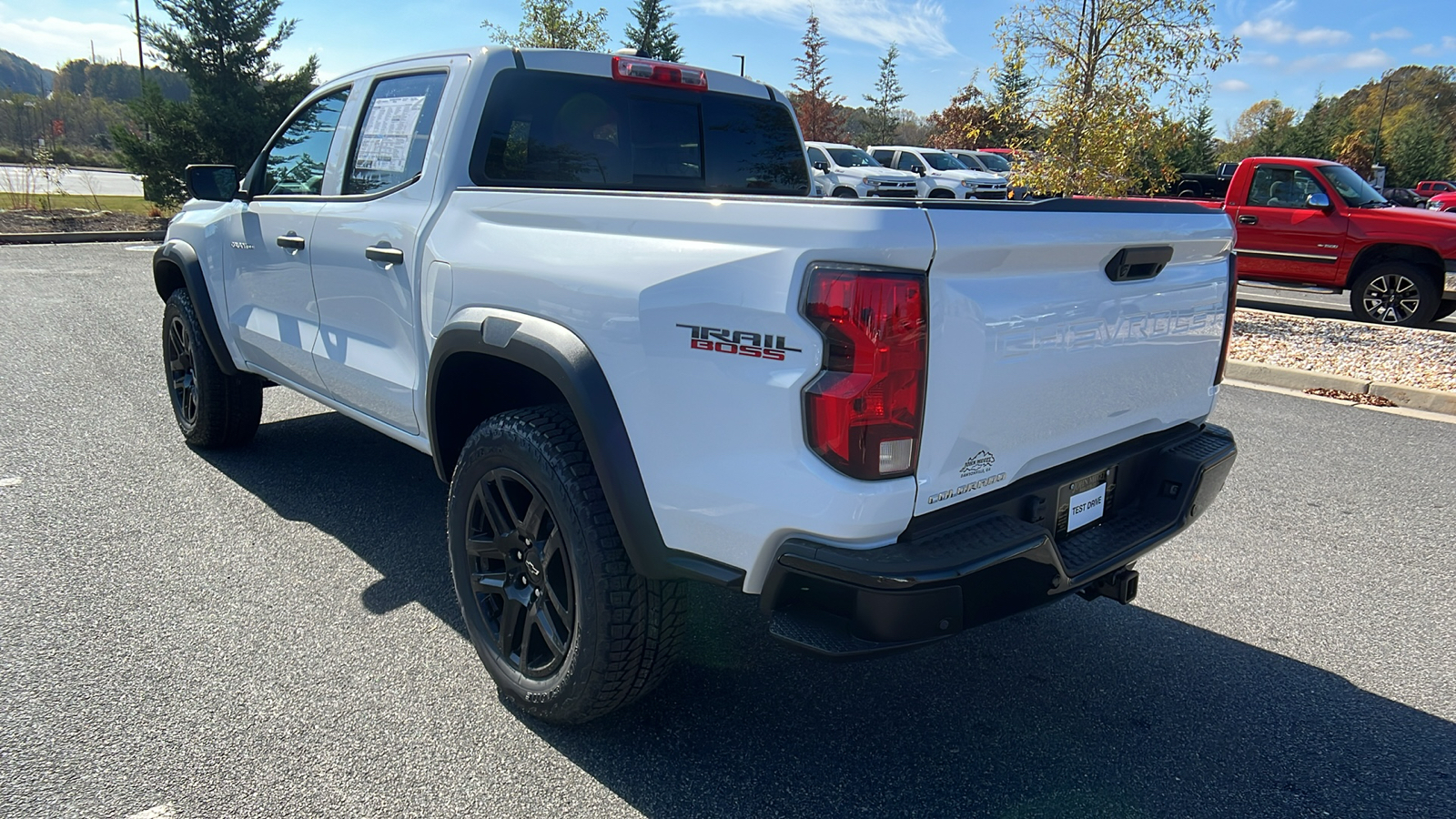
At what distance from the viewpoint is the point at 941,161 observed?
83.2 ft

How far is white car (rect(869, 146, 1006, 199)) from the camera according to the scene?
22.8 metres

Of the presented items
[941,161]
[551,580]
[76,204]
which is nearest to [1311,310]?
[551,580]

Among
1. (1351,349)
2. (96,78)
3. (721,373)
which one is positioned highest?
(96,78)

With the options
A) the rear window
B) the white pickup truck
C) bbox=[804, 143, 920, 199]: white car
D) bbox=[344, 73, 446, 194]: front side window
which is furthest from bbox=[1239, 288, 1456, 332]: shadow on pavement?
bbox=[344, 73, 446, 194]: front side window

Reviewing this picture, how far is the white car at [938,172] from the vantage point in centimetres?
2283

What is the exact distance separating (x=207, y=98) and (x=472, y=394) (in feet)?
70.7

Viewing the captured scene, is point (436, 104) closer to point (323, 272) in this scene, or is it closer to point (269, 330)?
point (323, 272)

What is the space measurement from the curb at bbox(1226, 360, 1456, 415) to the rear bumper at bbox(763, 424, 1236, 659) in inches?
233

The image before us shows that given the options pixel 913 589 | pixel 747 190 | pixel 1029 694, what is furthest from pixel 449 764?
pixel 747 190

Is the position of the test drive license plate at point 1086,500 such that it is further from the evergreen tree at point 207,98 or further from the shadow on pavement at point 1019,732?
the evergreen tree at point 207,98

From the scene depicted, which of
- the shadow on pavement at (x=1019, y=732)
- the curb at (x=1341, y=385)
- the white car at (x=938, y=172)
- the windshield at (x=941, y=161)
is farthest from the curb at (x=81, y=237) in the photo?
the windshield at (x=941, y=161)

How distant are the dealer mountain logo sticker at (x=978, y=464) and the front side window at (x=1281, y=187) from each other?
11.5m

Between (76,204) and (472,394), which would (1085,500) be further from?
(76,204)

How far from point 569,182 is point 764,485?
1.84 m
